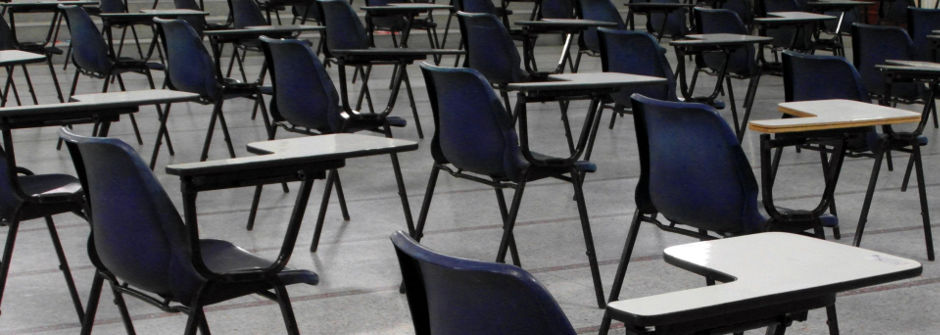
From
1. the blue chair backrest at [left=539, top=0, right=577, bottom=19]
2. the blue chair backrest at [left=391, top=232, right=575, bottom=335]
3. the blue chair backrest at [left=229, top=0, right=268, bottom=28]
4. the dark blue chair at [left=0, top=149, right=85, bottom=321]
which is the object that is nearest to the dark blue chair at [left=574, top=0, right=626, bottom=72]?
the blue chair backrest at [left=539, top=0, right=577, bottom=19]

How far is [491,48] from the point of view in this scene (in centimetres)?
624

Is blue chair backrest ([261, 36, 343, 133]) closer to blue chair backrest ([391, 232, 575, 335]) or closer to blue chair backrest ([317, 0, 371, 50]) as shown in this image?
blue chair backrest ([317, 0, 371, 50])

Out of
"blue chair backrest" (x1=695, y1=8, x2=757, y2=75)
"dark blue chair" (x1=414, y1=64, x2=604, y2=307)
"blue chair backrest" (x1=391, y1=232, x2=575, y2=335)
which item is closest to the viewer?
"blue chair backrest" (x1=391, y1=232, x2=575, y2=335)

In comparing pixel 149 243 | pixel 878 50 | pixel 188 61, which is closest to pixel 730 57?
pixel 878 50

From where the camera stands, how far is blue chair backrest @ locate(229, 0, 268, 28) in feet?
28.4

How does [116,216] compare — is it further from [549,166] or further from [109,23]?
[109,23]

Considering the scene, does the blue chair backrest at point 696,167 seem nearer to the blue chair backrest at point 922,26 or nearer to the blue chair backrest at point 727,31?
the blue chair backrest at point 727,31

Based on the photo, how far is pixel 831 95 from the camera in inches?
177

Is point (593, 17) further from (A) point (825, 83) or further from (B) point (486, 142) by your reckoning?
(B) point (486, 142)

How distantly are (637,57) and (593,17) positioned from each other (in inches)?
115

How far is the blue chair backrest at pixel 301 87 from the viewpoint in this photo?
475 cm

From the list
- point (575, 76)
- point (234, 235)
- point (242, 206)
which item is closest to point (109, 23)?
point (242, 206)

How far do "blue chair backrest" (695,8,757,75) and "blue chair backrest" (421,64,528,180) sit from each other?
3.33 meters

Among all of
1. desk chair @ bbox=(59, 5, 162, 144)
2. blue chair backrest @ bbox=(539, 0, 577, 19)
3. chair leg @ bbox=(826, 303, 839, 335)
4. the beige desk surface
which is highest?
the beige desk surface
